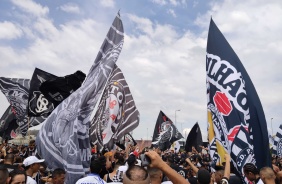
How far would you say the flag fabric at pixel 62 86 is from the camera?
28.0 ft

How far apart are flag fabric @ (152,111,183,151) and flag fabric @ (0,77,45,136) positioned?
354 inches

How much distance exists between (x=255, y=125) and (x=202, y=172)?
6.59 ft

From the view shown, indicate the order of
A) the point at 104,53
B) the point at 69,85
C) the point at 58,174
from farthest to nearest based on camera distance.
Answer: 1. the point at 69,85
2. the point at 104,53
3. the point at 58,174

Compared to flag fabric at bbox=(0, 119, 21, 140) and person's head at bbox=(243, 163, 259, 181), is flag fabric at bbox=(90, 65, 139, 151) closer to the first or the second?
person's head at bbox=(243, 163, 259, 181)

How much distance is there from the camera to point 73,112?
6422 millimetres

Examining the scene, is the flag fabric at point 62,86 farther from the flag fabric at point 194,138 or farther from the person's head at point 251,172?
the flag fabric at point 194,138

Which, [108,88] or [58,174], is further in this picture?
[108,88]

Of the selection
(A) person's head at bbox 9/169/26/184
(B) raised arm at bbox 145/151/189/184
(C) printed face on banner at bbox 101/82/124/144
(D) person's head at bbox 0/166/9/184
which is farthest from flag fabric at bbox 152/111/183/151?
(B) raised arm at bbox 145/151/189/184

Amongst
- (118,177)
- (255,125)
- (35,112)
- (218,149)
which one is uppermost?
(35,112)

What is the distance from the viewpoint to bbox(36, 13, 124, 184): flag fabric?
5938 mm

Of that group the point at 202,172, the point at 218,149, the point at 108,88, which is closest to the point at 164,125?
the point at 108,88

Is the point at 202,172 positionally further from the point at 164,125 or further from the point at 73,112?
the point at 164,125

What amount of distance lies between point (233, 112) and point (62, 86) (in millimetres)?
4438

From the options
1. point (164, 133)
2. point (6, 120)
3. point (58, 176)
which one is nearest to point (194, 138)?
point (164, 133)
